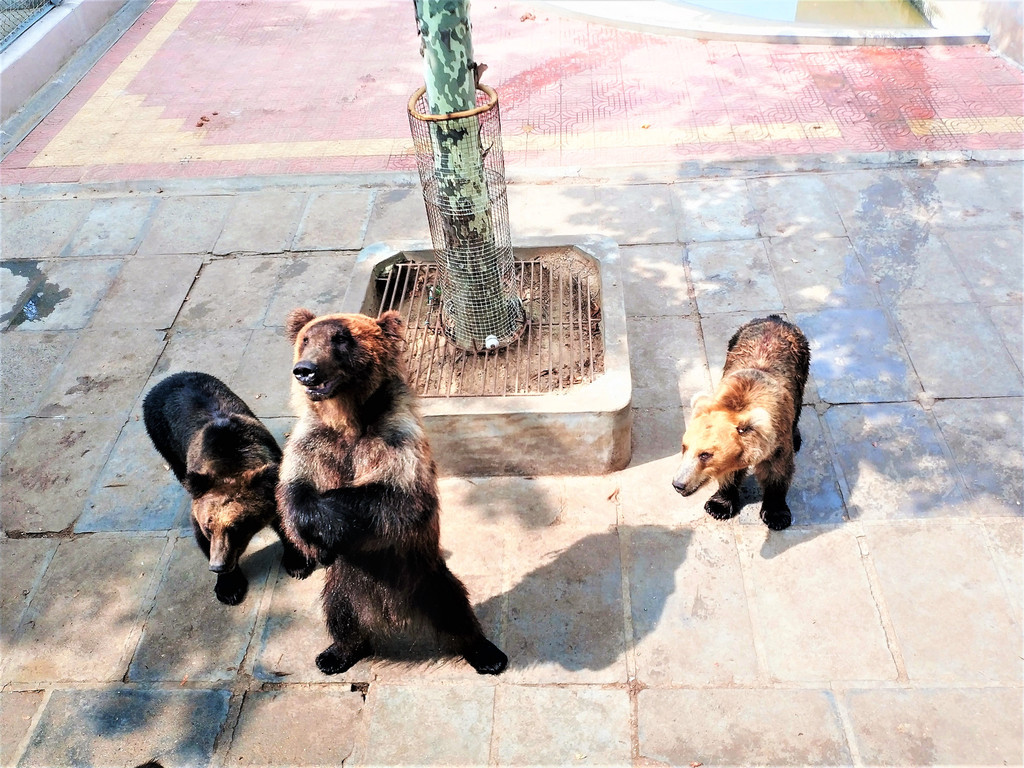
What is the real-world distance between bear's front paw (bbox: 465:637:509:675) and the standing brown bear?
0.20 ft

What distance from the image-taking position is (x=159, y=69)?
487 inches

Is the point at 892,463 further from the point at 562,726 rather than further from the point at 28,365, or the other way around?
the point at 28,365

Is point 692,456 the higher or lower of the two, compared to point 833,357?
higher

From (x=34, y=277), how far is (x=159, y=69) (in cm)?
588

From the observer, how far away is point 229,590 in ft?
16.4

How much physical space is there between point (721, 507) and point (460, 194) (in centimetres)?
287

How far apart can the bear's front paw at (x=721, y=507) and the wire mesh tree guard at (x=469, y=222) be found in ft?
6.60

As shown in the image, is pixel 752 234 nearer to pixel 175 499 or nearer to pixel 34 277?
pixel 175 499

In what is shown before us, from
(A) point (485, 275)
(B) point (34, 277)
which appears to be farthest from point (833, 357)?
(B) point (34, 277)

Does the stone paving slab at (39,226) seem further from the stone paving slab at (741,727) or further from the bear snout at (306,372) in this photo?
the stone paving slab at (741,727)

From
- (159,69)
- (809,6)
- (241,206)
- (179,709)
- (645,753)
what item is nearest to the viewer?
(645,753)

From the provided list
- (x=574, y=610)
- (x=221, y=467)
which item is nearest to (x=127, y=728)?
(x=221, y=467)

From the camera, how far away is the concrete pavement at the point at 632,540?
4.30 m

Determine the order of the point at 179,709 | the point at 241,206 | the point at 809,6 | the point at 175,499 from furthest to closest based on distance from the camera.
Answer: the point at 809,6 < the point at 241,206 < the point at 175,499 < the point at 179,709
